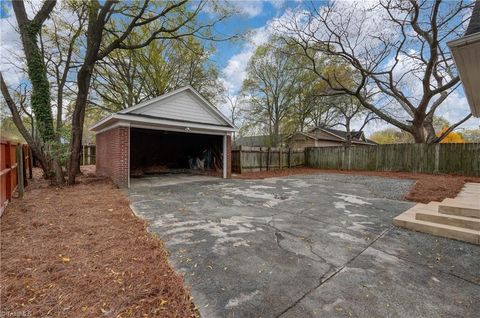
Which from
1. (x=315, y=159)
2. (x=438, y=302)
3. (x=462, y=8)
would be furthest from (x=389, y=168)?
(x=438, y=302)

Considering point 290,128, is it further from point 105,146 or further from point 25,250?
point 25,250

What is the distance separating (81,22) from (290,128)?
51.7ft

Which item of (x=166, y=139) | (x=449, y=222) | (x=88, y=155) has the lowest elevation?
(x=449, y=222)

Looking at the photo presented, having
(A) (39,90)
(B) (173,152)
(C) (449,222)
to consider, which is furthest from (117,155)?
(C) (449,222)

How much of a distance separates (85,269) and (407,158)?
15.3 metres

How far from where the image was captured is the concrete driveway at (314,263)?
188 cm

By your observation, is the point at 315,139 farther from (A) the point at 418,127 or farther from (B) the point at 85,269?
(B) the point at 85,269

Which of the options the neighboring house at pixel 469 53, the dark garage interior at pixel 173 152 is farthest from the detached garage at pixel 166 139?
the neighboring house at pixel 469 53

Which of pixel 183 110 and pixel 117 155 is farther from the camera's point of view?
pixel 183 110

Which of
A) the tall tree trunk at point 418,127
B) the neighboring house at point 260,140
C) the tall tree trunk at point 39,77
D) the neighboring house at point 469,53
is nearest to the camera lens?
the neighboring house at point 469,53

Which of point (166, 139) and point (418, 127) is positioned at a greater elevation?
point (418, 127)

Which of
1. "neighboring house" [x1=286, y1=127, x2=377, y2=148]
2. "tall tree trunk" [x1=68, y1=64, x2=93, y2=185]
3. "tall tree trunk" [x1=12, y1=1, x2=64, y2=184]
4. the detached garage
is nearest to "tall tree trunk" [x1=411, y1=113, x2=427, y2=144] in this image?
"neighboring house" [x1=286, y1=127, x2=377, y2=148]

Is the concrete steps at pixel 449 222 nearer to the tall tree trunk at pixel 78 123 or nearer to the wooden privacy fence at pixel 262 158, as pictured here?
the tall tree trunk at pixel 78 123

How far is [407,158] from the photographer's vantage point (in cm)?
1255
